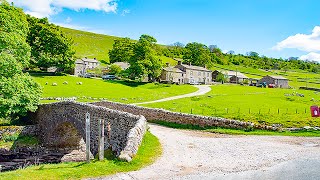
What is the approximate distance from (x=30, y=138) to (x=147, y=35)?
59.0 m

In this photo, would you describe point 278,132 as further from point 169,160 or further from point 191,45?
point 191,45

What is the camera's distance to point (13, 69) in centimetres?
3581

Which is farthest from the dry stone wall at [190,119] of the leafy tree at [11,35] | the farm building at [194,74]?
the farm building at [194,74]

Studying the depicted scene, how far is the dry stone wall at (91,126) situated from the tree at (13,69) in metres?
2.73

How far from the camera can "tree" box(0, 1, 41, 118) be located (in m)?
35.3

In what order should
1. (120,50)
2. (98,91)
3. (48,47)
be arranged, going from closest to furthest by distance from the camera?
(98,91) < (48,47) < (120,50)

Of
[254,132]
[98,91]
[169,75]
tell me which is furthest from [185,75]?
[254,132]

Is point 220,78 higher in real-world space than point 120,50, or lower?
lower

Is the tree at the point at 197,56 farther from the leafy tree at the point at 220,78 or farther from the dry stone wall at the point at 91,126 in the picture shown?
the dry stone wall at the point at 91,126

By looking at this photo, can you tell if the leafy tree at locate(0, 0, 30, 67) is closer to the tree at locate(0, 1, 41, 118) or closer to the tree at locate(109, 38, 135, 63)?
the tree at locate(0, 1, 41, 118)

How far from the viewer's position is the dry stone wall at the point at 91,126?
22.1m

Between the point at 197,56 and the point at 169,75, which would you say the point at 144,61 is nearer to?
the point at 169,75

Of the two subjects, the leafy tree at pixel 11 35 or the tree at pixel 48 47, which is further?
the tree at pixel 48 47

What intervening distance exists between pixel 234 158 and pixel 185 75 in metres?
95.8
